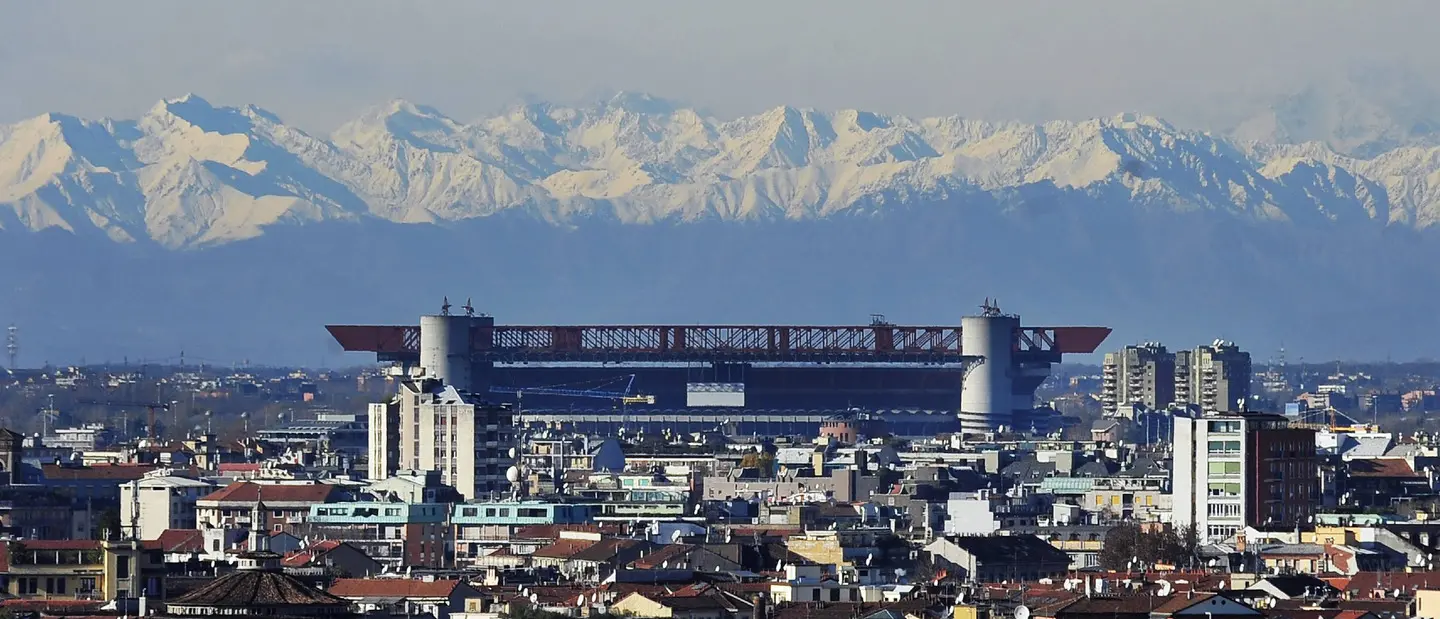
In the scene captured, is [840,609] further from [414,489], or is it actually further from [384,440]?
[384,440]

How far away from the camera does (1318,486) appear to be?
118 meters

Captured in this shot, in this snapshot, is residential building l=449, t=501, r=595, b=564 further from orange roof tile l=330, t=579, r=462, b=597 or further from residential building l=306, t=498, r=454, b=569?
orange roof tile l=330, t=579, r=462, b=597

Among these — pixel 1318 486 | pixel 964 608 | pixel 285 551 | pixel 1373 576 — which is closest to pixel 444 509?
pixel 285 551

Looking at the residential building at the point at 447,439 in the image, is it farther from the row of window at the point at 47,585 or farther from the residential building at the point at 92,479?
the row of window at the point at 47,585

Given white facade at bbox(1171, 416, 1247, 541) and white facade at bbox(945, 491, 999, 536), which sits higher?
white facade at bbox(1171, 416, 1247, 541)

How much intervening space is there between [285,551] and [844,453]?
73.3m

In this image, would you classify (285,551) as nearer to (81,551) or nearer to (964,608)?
(81,551)

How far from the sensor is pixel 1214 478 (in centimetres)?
11306

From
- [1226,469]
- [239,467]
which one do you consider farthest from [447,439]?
[1226,469]

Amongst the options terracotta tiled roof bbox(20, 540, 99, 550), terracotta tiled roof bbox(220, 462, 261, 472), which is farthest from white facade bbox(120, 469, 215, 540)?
terracotta tiled roof bbox(20, 540, 99, 550)

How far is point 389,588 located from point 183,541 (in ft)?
89.7

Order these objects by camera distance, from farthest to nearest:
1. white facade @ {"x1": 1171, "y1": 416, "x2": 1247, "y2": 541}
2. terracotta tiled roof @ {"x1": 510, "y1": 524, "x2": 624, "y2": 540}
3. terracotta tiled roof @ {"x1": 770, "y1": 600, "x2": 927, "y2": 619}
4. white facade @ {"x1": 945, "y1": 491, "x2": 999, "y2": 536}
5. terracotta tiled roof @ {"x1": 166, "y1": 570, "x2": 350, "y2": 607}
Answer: white facade @ {"x1": 945, "y1": 491, "x2": 999, "y2": 536}
white facade @ {"x1": 1171, "y1": 416, "x2": 1247, "y2": 541}
terracotta tiled roof @ {"x1": 510, "y1": 524, "x2": 624, "y2": 540}
terracotta tiled roof @ {"x1": 770, "y1": 600, "x2": 927, "y2": 619}
terracotta tiled roof @ {"x1": 166, "y1": 570, "x2": 350, "y2": 607}

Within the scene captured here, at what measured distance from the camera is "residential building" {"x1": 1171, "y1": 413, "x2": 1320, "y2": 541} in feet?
368

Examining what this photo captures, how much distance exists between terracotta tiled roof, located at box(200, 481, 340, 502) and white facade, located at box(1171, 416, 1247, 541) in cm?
2207
